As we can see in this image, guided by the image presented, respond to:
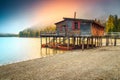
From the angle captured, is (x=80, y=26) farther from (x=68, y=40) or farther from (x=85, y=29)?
(x=68, y=40)

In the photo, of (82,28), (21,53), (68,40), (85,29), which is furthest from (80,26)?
(21,53)

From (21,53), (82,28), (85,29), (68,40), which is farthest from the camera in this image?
(21,53)

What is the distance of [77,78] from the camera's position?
35.3 ft

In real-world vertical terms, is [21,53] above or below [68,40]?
below

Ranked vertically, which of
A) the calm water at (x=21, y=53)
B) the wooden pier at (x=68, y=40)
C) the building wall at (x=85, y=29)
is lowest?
the calm water at (x=21, y=53)

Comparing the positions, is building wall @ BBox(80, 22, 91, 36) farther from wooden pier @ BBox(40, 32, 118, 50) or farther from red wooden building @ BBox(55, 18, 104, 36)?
wooden pier @ BBox(40, 32, 118, 50)

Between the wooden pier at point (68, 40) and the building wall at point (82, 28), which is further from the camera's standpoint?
the wooden pier at point (68, 40)

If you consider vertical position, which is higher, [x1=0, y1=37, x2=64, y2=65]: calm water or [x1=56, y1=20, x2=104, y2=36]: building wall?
[x1=56, y1=20, x2=104, y2=36]: building wall

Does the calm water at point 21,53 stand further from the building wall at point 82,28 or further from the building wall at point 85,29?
the building wall at point 85,29

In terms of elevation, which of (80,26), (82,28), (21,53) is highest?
(80,26)

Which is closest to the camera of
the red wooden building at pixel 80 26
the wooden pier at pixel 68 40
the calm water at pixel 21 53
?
the calm water at pixel 21 53

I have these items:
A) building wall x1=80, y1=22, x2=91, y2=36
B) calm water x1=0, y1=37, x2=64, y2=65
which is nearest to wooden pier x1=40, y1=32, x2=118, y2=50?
building wall x1=80, y1=22, x2=91, y2=36

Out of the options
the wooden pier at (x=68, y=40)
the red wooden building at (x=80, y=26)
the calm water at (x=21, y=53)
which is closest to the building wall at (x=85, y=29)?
the red wooden building at (x=80, y=26)

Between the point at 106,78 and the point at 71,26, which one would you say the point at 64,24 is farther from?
the point at 106,78
